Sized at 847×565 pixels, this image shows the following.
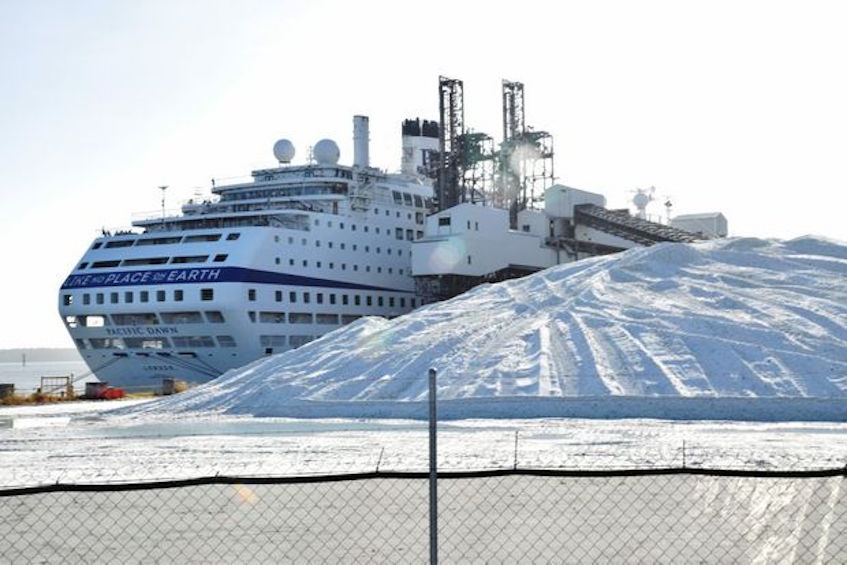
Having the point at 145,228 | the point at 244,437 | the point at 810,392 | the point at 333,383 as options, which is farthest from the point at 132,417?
the point at 145,228

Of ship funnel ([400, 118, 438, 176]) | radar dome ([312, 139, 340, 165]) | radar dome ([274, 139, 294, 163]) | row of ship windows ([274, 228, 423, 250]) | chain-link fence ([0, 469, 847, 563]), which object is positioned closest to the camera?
chain-link fence ([0, 469, 847, 563])

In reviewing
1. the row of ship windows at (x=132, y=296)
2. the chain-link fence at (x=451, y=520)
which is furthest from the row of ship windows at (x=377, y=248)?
the chain-link fence at (x=451, y=520)

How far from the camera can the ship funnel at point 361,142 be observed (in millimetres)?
77500

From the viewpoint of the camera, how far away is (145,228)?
69.9m

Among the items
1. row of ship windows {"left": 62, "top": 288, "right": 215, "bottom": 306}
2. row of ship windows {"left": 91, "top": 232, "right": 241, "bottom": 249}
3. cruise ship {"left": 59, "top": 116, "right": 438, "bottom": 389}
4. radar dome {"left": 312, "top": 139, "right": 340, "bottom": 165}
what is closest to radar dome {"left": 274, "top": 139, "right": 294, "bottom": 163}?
cruise ship {"left": 59, "top": 116, "right": 438, "bottom": 389}

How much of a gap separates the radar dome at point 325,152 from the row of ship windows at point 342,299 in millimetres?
10358

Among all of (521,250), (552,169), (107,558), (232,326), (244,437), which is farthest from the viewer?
(552,169)

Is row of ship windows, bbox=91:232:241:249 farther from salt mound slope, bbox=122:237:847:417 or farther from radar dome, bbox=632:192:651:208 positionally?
radar dome, bbox=632:192:651:208

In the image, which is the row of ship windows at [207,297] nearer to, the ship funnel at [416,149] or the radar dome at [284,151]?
the radar dome at [284,151]

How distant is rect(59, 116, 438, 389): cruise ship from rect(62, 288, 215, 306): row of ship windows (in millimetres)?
60

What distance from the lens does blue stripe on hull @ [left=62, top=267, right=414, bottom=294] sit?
5953 centimetres

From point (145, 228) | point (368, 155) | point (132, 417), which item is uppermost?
point (368, 155)

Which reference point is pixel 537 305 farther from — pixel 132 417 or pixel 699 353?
pixel 132 417

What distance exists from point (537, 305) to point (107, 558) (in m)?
31.5
